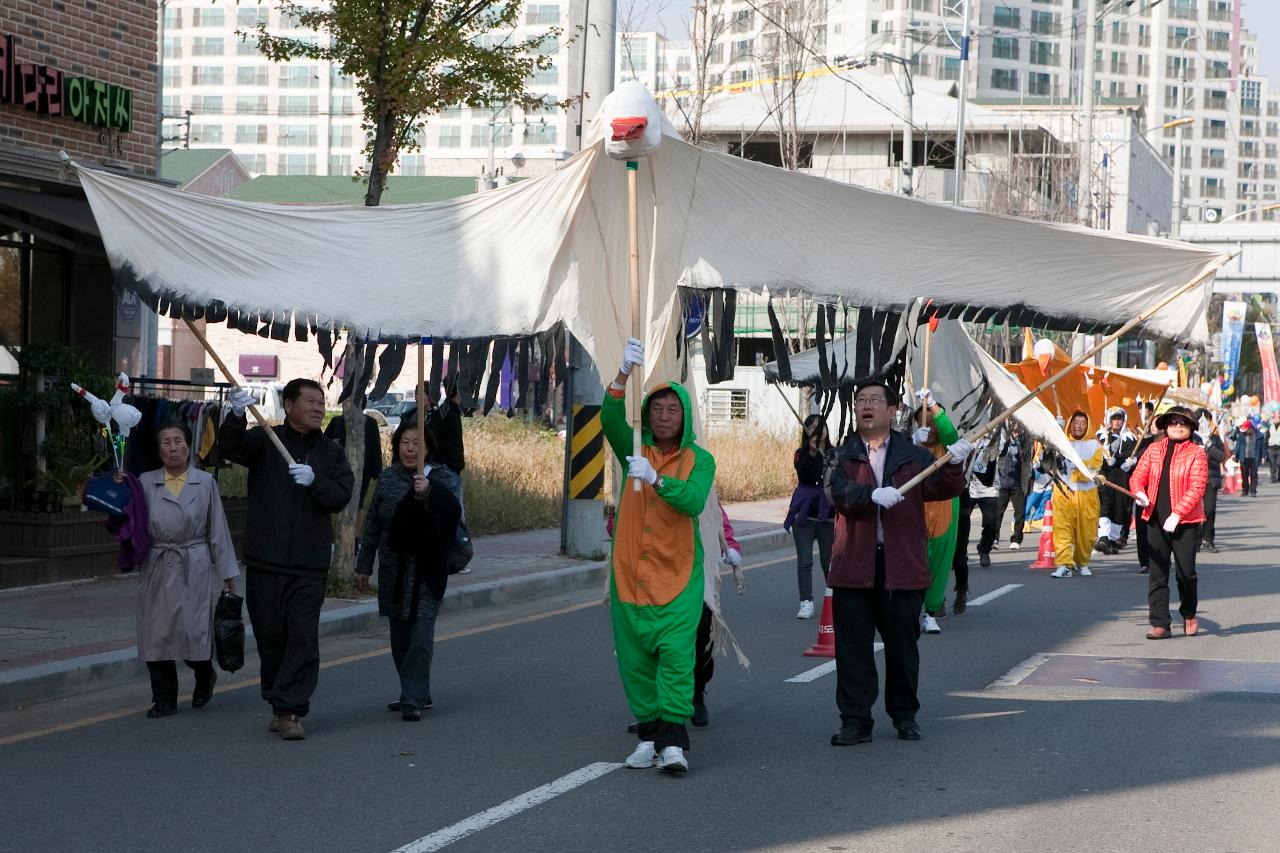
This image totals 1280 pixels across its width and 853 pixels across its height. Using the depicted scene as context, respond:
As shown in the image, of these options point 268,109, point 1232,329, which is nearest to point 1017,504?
point 1232,329

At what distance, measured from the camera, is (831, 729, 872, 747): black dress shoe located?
7.95m

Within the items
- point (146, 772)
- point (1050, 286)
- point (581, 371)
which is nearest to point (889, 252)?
point (1050, 286)

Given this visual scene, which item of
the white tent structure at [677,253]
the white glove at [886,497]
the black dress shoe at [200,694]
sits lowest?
the black dress shoe at [200,694]

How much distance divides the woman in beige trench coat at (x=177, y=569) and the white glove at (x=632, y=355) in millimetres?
2672

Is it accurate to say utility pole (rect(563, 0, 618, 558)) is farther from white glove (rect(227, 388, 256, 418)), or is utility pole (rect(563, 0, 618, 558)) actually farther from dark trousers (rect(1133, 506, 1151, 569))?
white glove (rect(227, 388, 256, 418))

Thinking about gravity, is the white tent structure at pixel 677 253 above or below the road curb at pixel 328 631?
above

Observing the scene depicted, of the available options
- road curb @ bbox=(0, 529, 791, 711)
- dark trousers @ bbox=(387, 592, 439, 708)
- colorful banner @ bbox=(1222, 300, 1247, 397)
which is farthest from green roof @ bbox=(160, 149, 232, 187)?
dark trousers @ bbox=(387, 592, 439, 708)

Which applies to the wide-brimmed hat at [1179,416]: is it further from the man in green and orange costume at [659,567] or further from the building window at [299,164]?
the building window at [299,164]

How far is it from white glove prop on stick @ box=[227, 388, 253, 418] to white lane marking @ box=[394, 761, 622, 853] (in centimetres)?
244

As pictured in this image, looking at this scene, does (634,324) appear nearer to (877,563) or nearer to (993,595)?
(877,563)

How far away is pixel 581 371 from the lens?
16.6 meters

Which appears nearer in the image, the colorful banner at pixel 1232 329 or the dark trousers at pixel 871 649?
the dark trousers at pixel 871 649

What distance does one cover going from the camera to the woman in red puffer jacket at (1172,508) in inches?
484

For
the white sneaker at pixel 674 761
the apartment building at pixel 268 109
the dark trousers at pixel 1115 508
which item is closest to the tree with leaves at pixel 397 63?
the white sneaker at pixel 674 761
